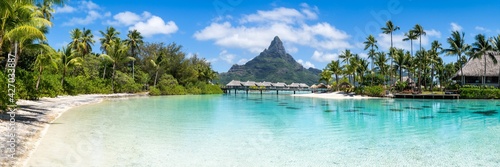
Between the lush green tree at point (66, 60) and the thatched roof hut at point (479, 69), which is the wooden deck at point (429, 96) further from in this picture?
the lush green tree at point (66, 60)

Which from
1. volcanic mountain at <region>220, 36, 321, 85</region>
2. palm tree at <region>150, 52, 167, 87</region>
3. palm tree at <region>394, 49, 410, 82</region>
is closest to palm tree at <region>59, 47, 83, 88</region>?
palm tree at <region>150, 52, 167, 87</region>

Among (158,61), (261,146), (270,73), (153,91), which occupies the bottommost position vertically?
(261,146)

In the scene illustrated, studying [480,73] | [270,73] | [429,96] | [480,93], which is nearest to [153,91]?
[429,96]

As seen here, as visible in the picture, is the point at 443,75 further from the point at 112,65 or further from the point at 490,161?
the point at 490,161

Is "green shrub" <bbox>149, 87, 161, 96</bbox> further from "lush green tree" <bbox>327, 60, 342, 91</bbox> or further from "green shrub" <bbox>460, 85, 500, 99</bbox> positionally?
"green shrub" <bbox>460, 85, 500, 99</bbox>

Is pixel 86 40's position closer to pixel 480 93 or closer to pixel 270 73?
pixel 480 93

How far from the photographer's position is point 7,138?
8.73m

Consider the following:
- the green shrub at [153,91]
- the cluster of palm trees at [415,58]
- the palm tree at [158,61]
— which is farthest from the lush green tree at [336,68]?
the green shrub at [153,91]

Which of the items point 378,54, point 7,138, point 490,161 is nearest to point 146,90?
point 378,54

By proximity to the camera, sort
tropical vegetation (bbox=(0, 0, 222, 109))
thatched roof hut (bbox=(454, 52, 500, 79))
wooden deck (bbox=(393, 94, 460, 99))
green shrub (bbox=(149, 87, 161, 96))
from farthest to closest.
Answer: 1. green shrub (bbox=(149, 87, 161, 96))
2. thatched roof hut (bbox=(454, 52, 500, 79))
3. wooden deck (bbox=(393, 94, 460, 99))
4. tropical vegetation (bbox=(0, 0, 222, 109))

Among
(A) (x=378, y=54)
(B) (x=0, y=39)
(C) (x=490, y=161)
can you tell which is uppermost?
(A) (x=378, y=54)

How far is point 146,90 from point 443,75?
5610cm

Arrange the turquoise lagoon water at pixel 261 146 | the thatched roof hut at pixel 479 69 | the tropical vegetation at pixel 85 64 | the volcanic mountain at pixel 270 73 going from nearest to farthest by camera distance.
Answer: the turquoise lagoon water at pixel 261 146 → the tropical vegetation at pixel 85 64 → the thatched roof hut at pixel 479 69 → the volcanic mountain at pixel 270 73

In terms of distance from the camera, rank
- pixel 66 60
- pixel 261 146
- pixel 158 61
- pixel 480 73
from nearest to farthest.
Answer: pixel 261 146 → pixel 66 60 → pixel 480 73 → pixel 158 61
